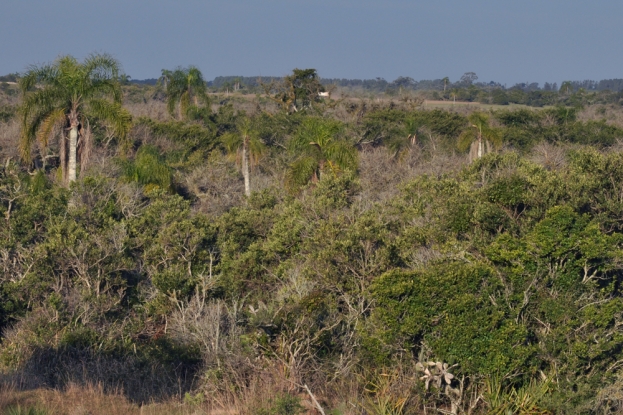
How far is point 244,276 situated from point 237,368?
4.08 metres

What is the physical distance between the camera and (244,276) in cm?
1328

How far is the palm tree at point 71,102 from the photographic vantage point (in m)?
16.1

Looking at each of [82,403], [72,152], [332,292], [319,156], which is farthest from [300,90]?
[82,403]

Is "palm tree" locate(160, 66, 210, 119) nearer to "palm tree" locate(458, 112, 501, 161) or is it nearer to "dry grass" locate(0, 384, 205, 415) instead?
"palm tree" locate(458, 112, 501, 161)

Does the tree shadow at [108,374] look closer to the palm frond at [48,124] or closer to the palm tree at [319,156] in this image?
the palm frond at [48,124]

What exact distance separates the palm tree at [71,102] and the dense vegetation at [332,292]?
1.05 metres

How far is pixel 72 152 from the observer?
54.5 ft

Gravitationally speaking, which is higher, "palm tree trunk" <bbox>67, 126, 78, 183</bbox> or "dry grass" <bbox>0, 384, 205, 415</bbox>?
"palm tree trunk" <bbox>67, 126, 78, 183</bbox>

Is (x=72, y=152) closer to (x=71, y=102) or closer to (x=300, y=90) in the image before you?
(x=71, y=102)

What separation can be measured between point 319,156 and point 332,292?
755 cm

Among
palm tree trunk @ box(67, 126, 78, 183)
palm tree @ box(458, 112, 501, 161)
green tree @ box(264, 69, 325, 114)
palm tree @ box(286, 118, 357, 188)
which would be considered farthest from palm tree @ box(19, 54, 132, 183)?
green tree @ box(264, 69, 325, 114)

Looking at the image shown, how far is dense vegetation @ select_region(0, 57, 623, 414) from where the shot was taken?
28.7ft

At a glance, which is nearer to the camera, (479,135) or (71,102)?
(71,102)

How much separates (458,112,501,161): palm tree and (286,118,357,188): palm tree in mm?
8313
